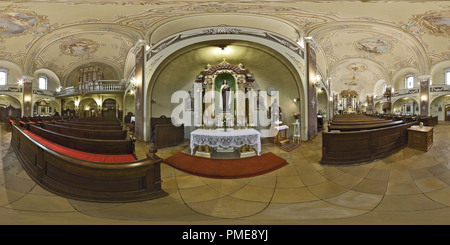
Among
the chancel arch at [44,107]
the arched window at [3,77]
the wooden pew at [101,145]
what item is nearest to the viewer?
the wooden pew at [101,145]

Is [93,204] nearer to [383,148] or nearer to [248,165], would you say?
[248,165]

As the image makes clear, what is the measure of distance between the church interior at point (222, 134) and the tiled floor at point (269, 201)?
2 cm

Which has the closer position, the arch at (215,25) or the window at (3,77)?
the arch at (215,25)

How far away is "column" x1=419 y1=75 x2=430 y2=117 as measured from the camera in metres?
11.1

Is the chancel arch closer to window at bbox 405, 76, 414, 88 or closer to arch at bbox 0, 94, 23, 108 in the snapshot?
arch at bbox 0, 94, 23, 108

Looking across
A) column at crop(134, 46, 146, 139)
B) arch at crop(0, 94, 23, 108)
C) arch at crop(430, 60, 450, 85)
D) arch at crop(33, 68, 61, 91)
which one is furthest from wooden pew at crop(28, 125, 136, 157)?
arch at crop(430, 60, 450, 85)

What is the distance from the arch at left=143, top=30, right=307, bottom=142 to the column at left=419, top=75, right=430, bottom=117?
413 inches

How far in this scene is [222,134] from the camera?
375 centimetres

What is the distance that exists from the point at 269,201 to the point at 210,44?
466cm

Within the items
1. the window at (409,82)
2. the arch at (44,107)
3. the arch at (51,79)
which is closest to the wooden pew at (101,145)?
the arch at (44,107)

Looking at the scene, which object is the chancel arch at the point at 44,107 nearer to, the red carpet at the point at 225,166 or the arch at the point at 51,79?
the arch at the point at 51,79

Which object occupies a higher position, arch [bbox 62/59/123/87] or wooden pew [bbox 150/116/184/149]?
arch [bbox 62/59/123/87]

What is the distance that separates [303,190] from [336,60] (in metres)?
12.7

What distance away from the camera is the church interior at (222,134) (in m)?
1.80
